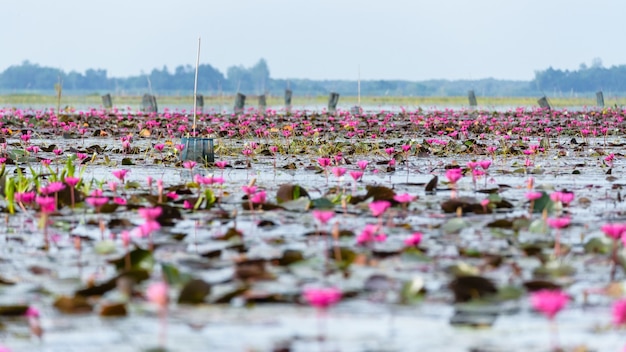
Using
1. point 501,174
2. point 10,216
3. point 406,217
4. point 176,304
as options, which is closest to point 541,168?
point 501,174

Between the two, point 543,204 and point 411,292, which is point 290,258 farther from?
point 543,204

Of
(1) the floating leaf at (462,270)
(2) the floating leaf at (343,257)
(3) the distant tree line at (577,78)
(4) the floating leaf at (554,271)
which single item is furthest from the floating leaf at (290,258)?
(3) the distant tree line at (577,78)

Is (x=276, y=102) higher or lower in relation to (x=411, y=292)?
lower

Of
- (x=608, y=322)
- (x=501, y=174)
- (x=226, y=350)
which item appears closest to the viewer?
(x=226, y=350)

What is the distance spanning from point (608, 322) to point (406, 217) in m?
2.14

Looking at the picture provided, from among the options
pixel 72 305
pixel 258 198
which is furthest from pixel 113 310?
pixel 258 198

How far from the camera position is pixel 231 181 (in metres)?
7.01

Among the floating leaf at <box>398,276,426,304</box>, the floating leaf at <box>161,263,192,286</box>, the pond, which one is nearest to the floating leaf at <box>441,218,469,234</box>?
the pond

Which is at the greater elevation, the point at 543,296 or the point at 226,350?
the point at 543,296

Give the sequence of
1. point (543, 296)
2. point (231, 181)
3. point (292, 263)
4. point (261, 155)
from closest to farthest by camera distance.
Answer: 1. point (543, 296)
2. point (292, 263)
3. point (231, 181)
4. point (261, 155)

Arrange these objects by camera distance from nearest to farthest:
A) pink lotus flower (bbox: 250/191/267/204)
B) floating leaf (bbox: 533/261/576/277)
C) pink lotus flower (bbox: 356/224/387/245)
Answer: floating leaf (bbox: 533/261/576/277), pink lotus flower (bbox: 356/224/387/245), pink lotus flower (bbox: 250/191/267/204)

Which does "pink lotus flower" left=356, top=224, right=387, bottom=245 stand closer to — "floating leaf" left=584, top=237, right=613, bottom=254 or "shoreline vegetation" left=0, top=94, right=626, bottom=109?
"floating leaf" left=584, top=237, right=613, bottom=254

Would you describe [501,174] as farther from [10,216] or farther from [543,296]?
[543,296]

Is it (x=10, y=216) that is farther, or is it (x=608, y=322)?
(x=10, y=216)
